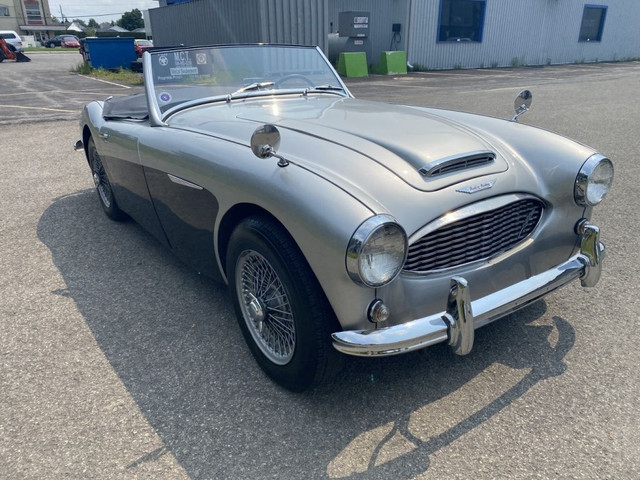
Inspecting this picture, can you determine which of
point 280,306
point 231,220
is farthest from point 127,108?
point 280,306

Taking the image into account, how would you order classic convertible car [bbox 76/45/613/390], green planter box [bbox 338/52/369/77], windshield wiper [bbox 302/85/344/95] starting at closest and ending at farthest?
1. classic convertible car [bbox 76/45/613/390]
2. windshield wiper [bbox 302/85/344/95]
3. green planter box [bbox 338/52/369/77]

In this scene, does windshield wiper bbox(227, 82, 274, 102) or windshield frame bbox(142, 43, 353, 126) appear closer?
windshield frame bbox(142, 43, 353, 126)

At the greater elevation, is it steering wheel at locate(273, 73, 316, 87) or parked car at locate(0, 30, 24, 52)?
steering wheel at locate(273, 73, 316, 87)

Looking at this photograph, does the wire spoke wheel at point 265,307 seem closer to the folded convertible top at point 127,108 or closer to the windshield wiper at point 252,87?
the windshield wiper at point 252,87

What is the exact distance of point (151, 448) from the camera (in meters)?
2.10

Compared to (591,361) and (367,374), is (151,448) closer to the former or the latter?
(367,374)

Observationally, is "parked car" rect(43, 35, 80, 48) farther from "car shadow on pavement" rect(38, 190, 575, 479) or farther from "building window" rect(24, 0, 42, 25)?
"car shadow on pavement" rect(38, 190, 575, 479)

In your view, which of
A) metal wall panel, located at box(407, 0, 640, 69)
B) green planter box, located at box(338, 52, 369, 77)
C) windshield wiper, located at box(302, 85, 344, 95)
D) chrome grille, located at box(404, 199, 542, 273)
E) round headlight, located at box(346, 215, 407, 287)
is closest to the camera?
round headlight, located at box(346, 215, 407, 287)

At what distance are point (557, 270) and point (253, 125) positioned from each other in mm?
1749

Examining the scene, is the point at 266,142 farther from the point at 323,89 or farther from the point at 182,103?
the point at 323,89

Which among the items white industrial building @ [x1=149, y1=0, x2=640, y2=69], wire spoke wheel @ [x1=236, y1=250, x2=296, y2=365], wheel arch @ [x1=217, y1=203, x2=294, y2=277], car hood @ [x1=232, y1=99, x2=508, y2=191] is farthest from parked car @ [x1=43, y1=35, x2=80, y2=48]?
wire spoke wheel @ [x1=236, y1=250, x2=296, y2=365]

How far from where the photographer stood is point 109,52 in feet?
70.3

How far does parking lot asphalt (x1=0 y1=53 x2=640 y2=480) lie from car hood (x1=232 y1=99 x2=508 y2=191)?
3.04 ft

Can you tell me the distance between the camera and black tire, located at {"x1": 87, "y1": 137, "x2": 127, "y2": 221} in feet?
14.9
